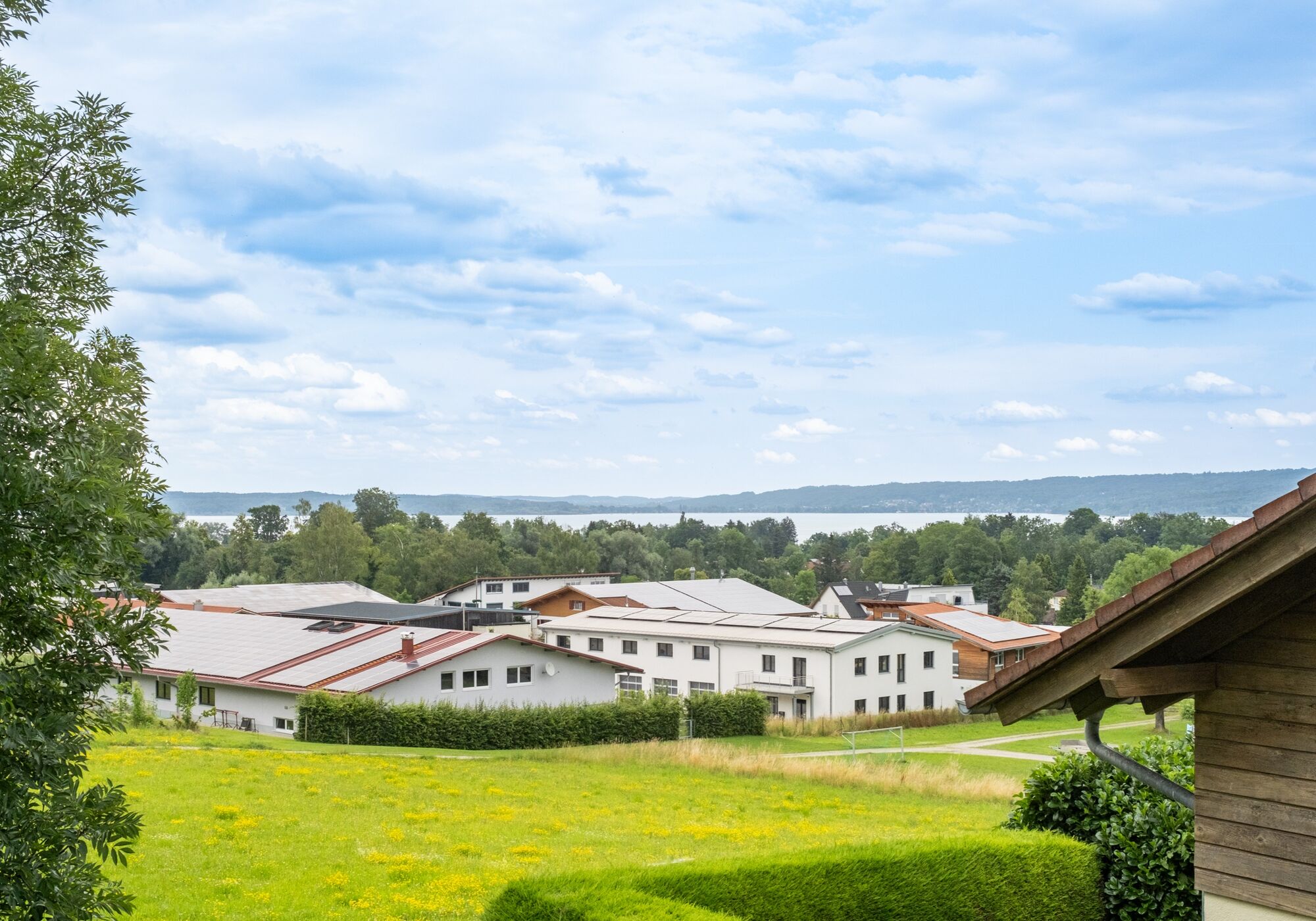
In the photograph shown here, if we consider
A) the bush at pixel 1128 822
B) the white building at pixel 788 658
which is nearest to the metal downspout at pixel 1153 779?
the bush at pixel 1128 822

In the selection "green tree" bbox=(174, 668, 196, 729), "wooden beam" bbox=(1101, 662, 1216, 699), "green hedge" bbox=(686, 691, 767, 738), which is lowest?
"green hedge" bbox=(686, 691, 767, 738)

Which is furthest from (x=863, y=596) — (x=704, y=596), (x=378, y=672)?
(x=378, y=672)

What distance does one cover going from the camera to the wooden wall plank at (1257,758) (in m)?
5.60

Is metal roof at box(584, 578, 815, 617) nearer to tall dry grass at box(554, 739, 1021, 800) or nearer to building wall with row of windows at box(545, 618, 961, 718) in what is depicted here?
building wall with row of windows at box(545, 618, 961, 718)

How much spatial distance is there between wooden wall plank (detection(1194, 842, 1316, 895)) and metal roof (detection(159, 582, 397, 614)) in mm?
82004

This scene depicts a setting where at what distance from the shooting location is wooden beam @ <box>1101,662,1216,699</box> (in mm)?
5816

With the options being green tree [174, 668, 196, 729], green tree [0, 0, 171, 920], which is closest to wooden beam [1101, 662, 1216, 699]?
green tree [0, 0, 171, 920]

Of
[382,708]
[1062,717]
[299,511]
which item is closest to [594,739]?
[382,708]

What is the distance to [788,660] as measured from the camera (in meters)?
59.0

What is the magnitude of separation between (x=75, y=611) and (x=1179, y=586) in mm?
7244

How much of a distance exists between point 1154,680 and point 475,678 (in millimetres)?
43207

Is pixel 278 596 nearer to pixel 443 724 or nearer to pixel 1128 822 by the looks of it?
pixel 443 724

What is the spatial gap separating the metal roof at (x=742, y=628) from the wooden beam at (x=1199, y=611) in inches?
2054

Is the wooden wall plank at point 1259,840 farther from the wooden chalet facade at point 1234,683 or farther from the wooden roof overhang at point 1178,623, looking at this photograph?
the wooden roof overhang at point 1178,623
